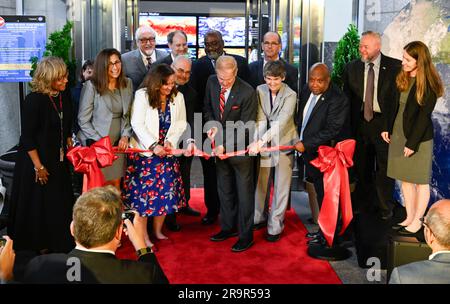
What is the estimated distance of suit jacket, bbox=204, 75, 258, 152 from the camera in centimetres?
543

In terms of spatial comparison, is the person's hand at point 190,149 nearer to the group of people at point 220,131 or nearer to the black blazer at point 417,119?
the group of people at point 220,131

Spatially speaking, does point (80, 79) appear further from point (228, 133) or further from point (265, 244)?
point (265, 244)

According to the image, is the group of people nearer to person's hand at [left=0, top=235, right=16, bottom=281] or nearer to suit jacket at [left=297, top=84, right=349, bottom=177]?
suit jacket at [left=297, top=84, right=349, bottom=177]

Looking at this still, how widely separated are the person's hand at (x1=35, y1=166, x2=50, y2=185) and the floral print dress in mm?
768

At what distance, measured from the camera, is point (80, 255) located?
2.50 m

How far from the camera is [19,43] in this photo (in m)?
6.59

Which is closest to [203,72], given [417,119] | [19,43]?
[19,43]

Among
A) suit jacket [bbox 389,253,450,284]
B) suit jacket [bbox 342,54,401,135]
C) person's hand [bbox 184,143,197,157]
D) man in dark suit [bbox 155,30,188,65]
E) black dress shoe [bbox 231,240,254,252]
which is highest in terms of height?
man in dark suit [bbox 155,30,188,65]

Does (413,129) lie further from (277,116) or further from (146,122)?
(146,122)

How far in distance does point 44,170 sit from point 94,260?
2627 millimetres

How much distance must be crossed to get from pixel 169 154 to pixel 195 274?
115cm

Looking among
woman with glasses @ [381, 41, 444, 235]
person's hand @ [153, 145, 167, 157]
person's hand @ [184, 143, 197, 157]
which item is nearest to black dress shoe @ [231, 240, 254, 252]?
person's hand @ [184, 143, 197, 157]
